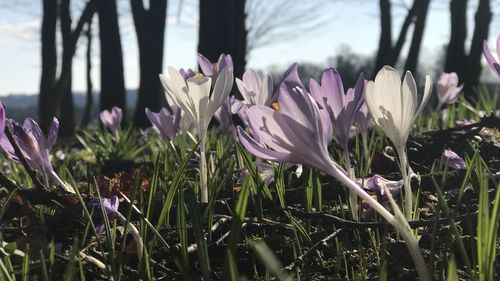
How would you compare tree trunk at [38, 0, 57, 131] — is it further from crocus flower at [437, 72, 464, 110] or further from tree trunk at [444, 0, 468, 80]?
crocus flower at [437, 72, 464, 110]

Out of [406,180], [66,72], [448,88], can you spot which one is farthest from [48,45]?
[406,180]

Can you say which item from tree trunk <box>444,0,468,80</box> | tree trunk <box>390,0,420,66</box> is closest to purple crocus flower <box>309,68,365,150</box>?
tree trunk <box>444,0,468,80</box>

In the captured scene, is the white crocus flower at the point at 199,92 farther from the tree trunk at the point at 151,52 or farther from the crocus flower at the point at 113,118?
the tree trunk at the point at 151,52

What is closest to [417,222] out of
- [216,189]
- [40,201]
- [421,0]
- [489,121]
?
[216,189]

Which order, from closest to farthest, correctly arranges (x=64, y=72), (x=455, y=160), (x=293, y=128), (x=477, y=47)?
(x=293, y=128) → (x=455, y=160) → (x=64, y=72) → (x=477, y=47)

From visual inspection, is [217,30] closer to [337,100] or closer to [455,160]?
[455,160]

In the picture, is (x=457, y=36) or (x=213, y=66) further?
(x=457, y=36)

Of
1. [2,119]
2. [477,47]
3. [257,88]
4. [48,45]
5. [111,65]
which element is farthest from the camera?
[48,45]
